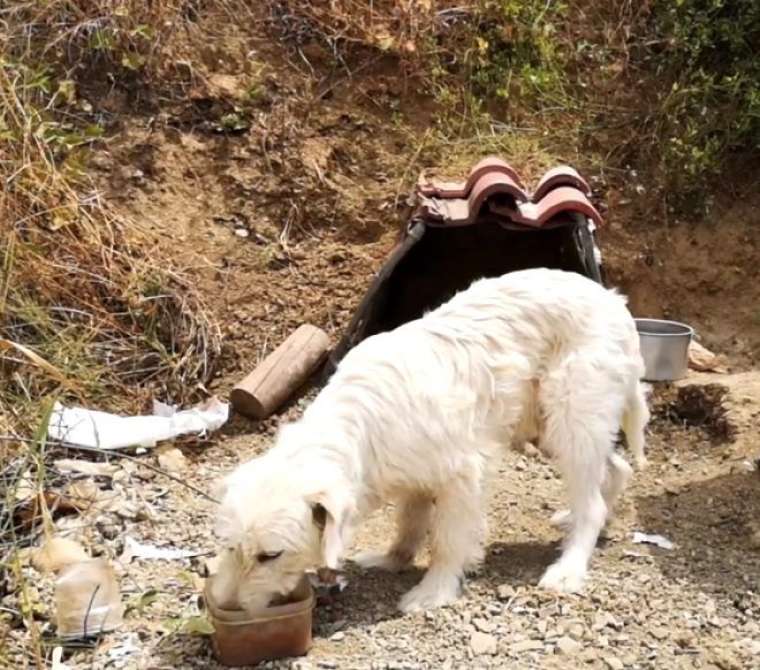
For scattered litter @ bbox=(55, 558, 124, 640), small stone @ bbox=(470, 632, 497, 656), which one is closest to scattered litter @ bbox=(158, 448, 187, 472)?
scattered litter @ bbox=(55, 558, 124, 640)

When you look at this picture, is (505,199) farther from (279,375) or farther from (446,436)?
(446,436)

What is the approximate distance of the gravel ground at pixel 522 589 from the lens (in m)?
4.41

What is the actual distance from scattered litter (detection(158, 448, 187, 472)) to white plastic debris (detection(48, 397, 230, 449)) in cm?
12

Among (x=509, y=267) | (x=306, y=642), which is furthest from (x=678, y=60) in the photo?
(x=306, y=642)

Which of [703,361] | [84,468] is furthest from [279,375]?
[703,361]

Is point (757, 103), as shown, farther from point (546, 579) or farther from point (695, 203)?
point (546, 579)

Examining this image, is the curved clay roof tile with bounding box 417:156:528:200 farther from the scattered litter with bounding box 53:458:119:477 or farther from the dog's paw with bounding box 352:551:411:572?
the scattered litter with bounding box 53:458:119:477

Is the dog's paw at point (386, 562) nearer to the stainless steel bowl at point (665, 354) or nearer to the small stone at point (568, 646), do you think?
the small stone at point (568, 646)

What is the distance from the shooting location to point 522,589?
16.3 feet

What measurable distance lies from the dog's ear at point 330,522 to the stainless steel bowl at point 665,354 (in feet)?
10.3

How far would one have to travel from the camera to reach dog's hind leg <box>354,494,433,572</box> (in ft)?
17.2

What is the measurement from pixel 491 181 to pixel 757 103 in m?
3.01

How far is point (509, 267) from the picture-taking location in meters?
7.34

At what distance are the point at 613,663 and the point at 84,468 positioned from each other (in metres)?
3.00
